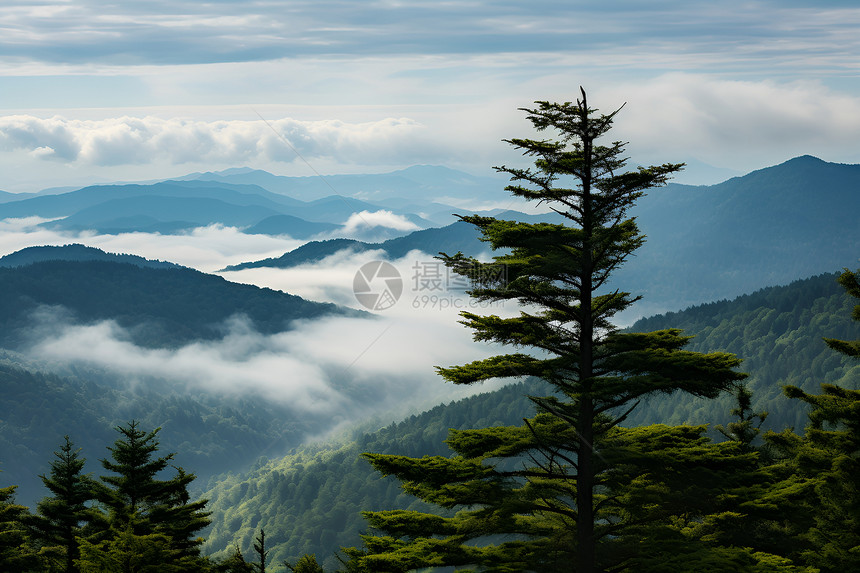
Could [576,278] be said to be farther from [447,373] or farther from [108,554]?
[108,554]

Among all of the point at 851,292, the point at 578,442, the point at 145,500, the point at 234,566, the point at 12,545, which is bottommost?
the point at 234,566

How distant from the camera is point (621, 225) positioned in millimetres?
15586

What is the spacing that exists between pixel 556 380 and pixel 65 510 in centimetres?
2519

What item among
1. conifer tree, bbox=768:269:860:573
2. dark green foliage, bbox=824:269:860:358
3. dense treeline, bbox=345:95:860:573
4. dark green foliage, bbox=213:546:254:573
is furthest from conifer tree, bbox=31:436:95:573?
dark green foliage, bbox=824:269:860:358

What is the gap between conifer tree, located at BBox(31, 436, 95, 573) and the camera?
30.4 metres

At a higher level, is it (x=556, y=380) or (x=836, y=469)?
(x=556, y=380)

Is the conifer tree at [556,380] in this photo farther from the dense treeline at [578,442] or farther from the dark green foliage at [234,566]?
the dark green foliage at [234,566]

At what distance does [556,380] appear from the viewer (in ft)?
52.6

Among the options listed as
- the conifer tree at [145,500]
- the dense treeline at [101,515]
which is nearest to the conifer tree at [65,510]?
the dense treeline at [101,515]

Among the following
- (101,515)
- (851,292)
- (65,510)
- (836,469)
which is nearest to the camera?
(851,292)

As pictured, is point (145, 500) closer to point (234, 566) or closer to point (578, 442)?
point (234, 566)

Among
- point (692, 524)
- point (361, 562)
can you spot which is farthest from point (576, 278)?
point (692, 524)

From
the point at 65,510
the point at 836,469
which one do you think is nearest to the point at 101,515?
the point at 65,510

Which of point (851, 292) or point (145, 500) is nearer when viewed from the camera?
point (851, 292)
